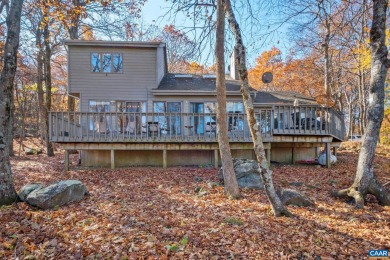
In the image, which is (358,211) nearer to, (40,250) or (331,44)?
(40,250)

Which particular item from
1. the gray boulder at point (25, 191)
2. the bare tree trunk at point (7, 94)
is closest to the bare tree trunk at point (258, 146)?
the bare tree trunk at point (7, 94)

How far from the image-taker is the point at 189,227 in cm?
427

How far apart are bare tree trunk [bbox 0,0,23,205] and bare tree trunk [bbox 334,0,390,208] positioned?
7.89 m

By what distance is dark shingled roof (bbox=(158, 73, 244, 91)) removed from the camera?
1198cm

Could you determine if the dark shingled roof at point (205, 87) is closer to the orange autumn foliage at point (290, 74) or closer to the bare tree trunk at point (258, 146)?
the bare tree trunk at point (258, 146)

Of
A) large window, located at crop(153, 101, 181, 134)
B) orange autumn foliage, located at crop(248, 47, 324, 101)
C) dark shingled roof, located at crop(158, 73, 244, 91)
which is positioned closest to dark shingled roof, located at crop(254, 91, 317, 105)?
dark shingled roof, located at crop(158, 73, 244, 91)

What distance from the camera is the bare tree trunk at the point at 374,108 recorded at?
18.6 feet

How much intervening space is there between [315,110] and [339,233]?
20.7ft

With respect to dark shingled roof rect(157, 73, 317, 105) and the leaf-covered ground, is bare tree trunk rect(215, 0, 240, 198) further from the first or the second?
dark shingled roof rect(157, 73, 317, 105)

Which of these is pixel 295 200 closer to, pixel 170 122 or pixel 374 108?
pixel 374 108

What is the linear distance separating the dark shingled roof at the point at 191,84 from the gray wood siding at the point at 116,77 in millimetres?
899

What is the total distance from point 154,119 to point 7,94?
16.7ft

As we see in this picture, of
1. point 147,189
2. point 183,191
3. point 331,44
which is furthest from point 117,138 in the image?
point 331,44

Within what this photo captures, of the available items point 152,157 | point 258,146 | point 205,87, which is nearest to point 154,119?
point 152,157
